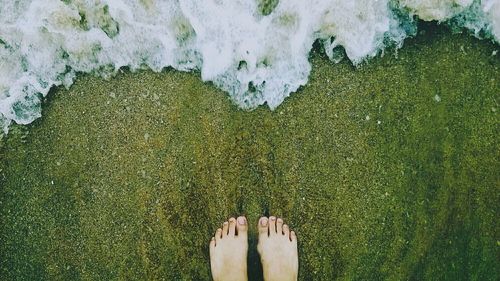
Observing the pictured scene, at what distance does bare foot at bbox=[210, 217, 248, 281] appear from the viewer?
3125 mm

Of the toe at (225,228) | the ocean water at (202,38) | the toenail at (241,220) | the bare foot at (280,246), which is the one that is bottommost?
the bare foot at (280,246)

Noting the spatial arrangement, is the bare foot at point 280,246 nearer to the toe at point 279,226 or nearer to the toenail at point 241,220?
the toe at point 279,226

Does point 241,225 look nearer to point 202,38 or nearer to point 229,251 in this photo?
point 229,251

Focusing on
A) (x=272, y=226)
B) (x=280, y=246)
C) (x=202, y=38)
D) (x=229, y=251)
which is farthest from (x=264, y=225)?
(x=202, y=38)

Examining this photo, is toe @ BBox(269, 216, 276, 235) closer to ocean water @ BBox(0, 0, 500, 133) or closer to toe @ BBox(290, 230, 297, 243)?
toe @ BBox(290, 230, 297, 243)

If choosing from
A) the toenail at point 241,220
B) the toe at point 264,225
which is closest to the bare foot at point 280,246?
the toe at point 264,225

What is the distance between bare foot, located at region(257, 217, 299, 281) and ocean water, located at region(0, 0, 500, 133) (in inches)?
28.6

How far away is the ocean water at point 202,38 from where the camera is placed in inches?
120

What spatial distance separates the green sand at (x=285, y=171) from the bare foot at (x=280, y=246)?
0.06m

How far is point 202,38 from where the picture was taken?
3.11m

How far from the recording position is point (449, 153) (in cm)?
307

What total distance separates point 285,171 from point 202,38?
0.94 meters

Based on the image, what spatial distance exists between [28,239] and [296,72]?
193 centimetres

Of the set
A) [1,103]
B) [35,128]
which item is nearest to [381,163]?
[35,128]
